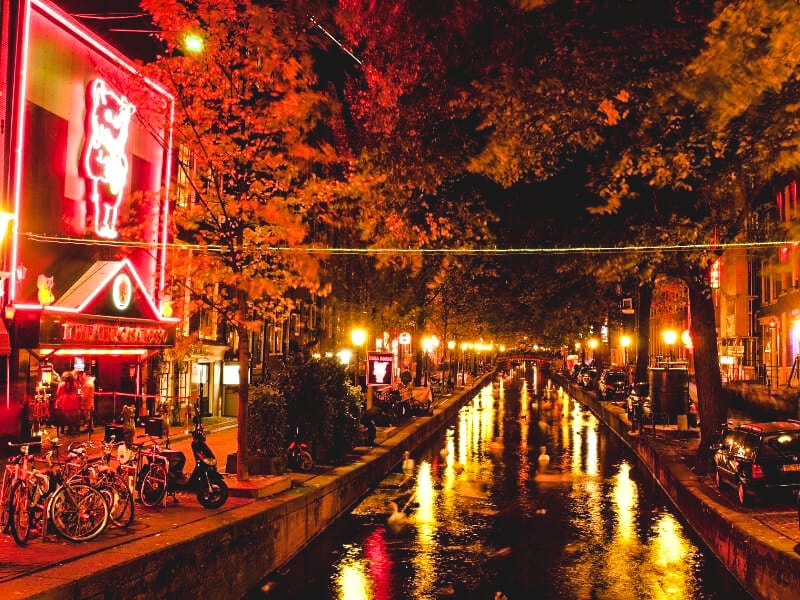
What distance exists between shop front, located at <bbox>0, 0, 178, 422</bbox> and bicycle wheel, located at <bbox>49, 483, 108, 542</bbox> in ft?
18.7

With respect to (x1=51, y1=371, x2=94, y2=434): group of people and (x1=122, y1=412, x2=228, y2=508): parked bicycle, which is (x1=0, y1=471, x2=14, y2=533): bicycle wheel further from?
(x1=51, y1=371, x2=94, y2=434): group of people

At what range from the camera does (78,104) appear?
18.0 m

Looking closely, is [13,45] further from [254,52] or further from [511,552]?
[511,552]

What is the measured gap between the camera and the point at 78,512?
1012cm

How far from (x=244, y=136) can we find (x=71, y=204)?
233 inches

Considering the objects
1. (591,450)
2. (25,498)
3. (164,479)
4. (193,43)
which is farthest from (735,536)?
(591,450)

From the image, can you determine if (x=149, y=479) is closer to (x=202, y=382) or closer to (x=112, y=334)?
(x=112, y=334)

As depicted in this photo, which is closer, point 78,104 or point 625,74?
point 625,74

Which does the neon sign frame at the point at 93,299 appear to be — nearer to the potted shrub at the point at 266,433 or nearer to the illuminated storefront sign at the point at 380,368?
the potted shrub at the point at 266,433

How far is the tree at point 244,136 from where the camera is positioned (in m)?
13.8

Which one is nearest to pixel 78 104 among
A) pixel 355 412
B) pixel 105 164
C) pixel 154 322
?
pixel 105 164

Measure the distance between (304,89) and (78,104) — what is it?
6.39 metres

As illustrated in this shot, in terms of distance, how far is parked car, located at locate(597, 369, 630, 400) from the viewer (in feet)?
160

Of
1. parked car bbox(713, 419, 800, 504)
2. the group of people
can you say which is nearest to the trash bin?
the group of people
